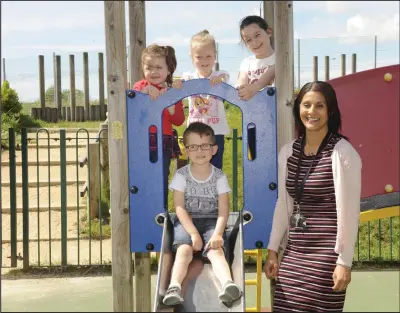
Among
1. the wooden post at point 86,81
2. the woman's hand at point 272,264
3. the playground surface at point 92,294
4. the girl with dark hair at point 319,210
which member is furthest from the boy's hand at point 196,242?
the wooden post at point 86,81

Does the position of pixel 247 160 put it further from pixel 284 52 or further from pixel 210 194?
pixel 284 52

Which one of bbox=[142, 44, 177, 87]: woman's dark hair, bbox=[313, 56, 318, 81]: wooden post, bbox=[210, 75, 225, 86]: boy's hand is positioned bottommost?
bbox=[210, 75, 225, 86]: boy's hand

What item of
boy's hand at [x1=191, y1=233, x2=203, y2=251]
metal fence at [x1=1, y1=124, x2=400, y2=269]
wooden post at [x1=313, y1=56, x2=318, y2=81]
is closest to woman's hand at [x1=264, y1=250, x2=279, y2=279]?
boy's hand at [x1=191, y1=233, x2=203, y2=251]

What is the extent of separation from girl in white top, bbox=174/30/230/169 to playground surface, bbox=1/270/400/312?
221 centimetres

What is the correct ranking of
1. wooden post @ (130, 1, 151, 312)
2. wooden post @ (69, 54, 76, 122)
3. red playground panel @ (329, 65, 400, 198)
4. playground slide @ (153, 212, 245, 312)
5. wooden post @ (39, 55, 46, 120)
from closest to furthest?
1. playground slide @ (153, 212, 245, 312)
2. wooden post @ (130, 1, 151, 312)
3. red playground panel @ (329, 65, 400, 198)
4. wooden post @ (69, 54, 76, 122)
5. wooden post @ (39, 55, 46, 120)

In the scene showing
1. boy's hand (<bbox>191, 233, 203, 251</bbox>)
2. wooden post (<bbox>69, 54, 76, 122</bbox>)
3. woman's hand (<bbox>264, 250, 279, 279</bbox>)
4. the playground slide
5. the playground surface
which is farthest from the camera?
wooden post (<bbox>69, 54, 76, 122</bbox>)

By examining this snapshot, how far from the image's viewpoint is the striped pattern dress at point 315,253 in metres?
3.56

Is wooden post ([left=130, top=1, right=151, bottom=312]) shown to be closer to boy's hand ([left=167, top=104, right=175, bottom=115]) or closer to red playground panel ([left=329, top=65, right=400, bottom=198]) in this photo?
boy's hand ([left=167, top=104, right=175, bottom=115])

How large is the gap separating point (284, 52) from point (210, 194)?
38.0 inches

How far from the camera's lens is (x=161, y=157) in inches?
175

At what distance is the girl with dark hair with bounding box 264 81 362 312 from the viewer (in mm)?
3516

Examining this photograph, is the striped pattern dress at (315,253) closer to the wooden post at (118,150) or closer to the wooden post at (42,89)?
the wooden post at (118,150)

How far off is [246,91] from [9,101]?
38.6ft

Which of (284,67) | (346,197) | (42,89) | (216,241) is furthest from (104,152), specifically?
(42,89)
